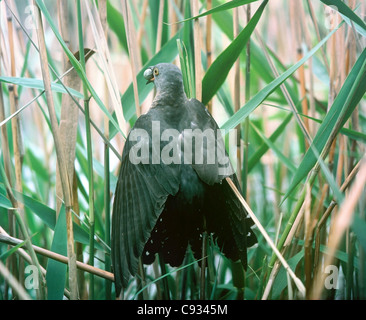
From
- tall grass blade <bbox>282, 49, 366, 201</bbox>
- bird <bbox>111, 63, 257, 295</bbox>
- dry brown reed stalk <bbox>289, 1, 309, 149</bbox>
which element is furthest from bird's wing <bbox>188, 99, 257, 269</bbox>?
dry brown reed stalk <bbox>289, 1, 309, 149</bbox>

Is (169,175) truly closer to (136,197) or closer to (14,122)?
(136,197)

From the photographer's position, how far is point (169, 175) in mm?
599

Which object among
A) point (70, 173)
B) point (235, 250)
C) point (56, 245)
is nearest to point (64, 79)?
point (70, 173)

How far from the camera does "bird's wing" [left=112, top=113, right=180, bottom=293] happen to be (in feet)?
1.85

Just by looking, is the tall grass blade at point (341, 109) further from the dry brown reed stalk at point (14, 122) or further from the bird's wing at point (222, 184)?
the dry brown reed stalk at point (14, 122)

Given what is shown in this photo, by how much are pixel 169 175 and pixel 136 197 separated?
0.06 m

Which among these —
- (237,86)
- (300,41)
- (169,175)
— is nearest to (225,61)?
(237,86)

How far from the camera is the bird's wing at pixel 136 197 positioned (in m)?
0.56

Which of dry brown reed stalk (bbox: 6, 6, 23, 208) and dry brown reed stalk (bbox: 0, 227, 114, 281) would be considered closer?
dry brown reed stalk (bbox: 0, 227, 114, 281)

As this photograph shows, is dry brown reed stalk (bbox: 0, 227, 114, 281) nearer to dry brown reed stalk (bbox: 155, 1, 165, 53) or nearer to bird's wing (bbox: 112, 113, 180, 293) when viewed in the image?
bird's wing (bbox: 112, 113, 180, 293)

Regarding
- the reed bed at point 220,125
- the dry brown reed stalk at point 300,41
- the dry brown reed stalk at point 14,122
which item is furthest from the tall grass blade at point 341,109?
the dry brown reed stalk at point 14,122
